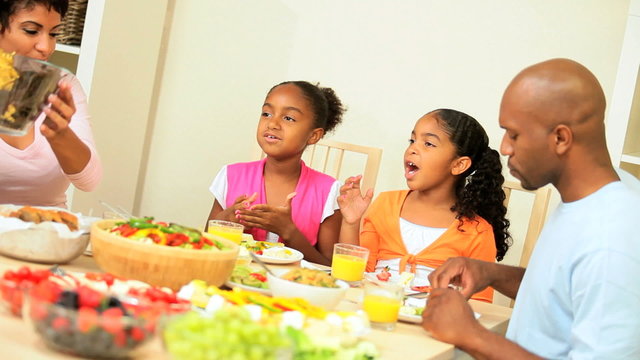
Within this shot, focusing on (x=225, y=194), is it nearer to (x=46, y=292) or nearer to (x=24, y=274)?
(x=24, y=274)

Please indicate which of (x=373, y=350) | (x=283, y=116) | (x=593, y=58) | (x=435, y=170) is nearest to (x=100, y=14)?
(x=283, y=116)

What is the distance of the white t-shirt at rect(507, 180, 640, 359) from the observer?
110 cm

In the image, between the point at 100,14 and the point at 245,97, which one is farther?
the point at 245,97

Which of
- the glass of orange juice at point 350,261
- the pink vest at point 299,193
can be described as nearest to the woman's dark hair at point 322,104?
the pink vest at point 299,193

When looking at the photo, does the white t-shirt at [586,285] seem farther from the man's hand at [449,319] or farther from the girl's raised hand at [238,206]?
the girl's raised hand at [238,206]

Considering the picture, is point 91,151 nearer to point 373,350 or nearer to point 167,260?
point 167,260

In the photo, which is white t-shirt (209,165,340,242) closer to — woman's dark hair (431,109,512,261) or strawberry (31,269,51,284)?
woman's dark hair (431,109,512,261)

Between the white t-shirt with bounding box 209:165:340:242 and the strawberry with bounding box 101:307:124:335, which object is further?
the white t-shirt with bounding box 209:165:340:242

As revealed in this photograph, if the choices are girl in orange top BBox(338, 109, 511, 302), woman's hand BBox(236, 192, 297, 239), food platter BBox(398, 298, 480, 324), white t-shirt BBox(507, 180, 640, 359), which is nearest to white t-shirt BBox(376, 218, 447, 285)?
girl in orange top BBox(338, 109, 511, 302)

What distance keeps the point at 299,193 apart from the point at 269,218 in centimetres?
39

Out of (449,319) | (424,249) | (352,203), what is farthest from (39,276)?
(424,249)

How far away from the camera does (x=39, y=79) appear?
1.22m

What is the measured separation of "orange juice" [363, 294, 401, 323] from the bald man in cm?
8

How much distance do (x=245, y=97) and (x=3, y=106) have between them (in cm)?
201
